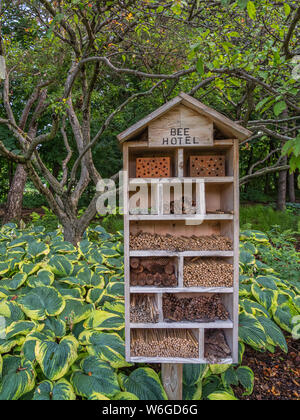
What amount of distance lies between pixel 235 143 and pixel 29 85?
4271 millimetres

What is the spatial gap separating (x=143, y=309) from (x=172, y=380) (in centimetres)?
45

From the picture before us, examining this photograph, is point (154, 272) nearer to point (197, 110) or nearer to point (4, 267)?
point (197, 110)

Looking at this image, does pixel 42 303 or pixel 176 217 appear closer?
pixel 176 217

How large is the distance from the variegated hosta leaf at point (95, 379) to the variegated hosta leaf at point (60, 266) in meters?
0.97

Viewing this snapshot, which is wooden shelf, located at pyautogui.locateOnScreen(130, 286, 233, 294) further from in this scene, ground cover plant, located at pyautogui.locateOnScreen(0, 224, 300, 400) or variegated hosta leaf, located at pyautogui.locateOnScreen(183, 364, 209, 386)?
variegated hosta leaf, located at pyautogui.locateOnScreen(183, 364, 209, 386)

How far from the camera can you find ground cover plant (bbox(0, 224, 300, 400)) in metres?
1.52

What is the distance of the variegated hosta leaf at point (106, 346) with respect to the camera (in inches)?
64.5

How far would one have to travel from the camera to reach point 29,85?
14.8 feet

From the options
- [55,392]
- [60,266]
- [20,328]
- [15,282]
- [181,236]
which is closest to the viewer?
[55,392]

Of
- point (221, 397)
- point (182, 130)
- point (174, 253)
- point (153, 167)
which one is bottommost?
point (221, 397)

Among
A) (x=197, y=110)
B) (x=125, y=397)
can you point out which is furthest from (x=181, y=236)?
(x=125, y=397)

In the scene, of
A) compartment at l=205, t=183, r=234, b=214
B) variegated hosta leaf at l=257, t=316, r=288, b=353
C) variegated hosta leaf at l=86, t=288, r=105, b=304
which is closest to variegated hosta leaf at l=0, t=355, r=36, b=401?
variegated hosta leaf at l=86, t=288, r=105, b=304

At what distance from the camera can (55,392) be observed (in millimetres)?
1464

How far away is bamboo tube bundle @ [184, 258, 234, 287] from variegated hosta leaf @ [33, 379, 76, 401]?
83cm
